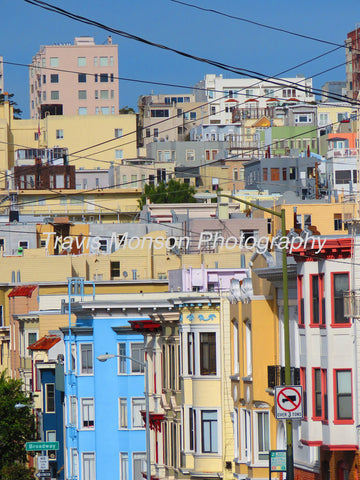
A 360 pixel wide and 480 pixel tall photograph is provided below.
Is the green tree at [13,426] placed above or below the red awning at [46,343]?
below

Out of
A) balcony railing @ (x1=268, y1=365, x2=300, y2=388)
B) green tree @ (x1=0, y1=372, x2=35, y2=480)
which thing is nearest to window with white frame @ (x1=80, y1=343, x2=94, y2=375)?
green tree @ (x1=0, y1=372, x2=35, y2=480)

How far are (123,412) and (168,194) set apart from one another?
86.0m

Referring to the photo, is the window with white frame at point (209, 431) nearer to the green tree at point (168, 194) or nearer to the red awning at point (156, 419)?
the red awning at point (156, 419)

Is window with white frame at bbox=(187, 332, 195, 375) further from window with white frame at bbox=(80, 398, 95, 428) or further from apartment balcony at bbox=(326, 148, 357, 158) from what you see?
apartment balcony at bbox=(326, 148, 357, 158)

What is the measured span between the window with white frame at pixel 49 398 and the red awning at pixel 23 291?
19.4 meters

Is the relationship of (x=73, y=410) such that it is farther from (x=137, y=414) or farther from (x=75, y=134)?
(x=75, y=134)

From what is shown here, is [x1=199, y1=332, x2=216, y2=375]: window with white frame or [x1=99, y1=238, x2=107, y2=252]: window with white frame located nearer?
[x1=199, y1=332, x2=216, y2=375]: window with white frame

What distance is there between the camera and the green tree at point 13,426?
238ft

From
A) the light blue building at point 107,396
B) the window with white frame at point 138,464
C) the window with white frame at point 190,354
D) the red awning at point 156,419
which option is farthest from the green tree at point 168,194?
the window with white frame at point 190,354

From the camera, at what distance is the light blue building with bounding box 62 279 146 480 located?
61.2 m

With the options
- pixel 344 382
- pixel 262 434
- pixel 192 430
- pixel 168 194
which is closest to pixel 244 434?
pixel 262 434

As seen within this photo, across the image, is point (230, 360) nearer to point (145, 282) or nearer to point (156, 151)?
point (145, 282)

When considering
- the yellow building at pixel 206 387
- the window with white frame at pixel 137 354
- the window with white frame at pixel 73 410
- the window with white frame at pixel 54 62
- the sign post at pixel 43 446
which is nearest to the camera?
the yellow building at pixel 206 387

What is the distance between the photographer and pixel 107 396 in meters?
62.4
